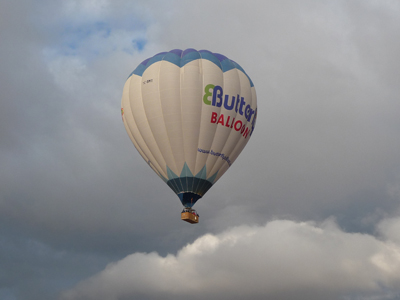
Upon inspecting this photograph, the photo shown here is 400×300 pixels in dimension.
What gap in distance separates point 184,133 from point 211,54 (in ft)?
30.7

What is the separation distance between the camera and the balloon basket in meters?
60.6

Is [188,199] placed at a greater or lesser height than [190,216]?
greater

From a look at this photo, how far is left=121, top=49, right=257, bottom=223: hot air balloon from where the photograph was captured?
61438 millimetres

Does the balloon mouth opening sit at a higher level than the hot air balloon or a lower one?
lower

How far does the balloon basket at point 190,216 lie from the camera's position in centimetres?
6062

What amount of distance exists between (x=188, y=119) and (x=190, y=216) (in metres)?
9.19

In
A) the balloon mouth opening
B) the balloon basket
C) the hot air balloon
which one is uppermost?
the hot air balloon

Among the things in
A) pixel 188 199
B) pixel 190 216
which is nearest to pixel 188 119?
pixel 188 199

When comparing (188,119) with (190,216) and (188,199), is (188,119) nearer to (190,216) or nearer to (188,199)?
(188,199)

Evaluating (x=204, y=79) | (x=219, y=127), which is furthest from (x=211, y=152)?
(x=204, y=79)

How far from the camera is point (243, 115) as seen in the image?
209ft

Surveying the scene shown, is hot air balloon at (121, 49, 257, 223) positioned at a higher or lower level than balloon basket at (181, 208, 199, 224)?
higher

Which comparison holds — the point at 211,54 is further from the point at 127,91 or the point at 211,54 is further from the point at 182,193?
the point at 182,193

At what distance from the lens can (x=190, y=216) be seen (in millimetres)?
60812
